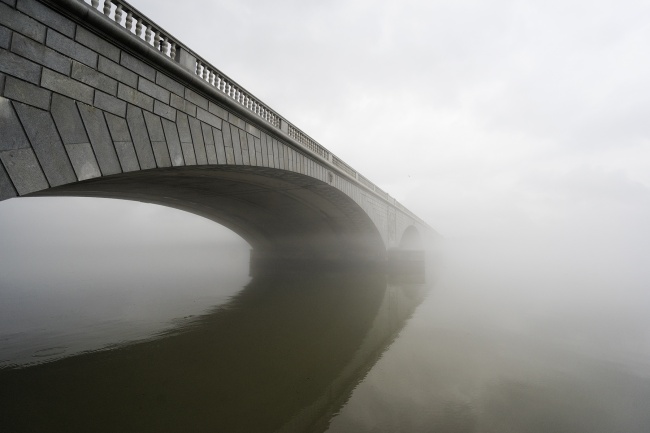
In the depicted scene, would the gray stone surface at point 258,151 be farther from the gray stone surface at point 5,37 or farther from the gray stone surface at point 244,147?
the gray stone surface at point 5,37

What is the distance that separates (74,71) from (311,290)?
468 inches

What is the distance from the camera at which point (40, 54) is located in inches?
161

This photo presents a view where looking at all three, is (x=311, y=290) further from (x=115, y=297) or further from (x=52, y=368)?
(x=52, y=368)

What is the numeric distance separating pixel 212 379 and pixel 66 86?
4.83 metres

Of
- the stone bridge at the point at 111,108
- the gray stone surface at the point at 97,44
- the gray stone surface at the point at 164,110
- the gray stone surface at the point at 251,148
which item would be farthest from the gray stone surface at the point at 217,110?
the gray stone surface at the point at 97,44

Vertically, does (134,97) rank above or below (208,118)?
below

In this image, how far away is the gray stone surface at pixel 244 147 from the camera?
26.6 feet

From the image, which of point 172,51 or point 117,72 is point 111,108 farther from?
point 172,51

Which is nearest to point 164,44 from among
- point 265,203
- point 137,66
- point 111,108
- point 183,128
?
point 137,66

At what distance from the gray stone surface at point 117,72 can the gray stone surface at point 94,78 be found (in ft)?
0.29

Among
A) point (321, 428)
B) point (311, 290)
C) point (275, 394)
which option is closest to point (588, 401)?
point (321, 428)

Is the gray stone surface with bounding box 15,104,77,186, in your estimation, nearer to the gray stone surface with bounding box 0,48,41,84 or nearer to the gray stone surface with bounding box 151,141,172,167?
the gray stone surface with bounding box 0,48,41,84

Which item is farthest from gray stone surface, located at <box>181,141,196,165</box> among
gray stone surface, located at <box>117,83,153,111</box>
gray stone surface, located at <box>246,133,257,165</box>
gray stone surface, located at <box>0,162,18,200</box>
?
gray stone surface, located at <box>0,162,18,200</box>

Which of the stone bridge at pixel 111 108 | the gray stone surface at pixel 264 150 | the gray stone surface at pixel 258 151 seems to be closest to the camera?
the stone bridge at pixel 111 108
